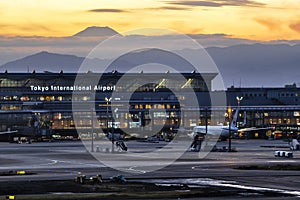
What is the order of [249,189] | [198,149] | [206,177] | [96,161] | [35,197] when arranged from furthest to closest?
1. [198,149]
2. [96,161]
3. [206,177]
4. [249,189]
5. [35,197]

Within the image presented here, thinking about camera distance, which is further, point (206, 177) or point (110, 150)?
point (110, 150)

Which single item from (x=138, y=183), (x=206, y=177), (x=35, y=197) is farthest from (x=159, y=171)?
(x=35, y=197)

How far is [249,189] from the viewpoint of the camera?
68125 mm

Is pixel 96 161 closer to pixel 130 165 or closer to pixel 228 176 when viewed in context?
pixel 130 165

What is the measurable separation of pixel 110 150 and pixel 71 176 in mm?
63519

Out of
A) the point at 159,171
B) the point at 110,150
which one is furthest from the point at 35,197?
the point at 110,150

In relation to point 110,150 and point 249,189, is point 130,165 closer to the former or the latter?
point 249,189

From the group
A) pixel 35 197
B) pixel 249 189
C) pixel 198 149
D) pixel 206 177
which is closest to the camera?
pixel 35 197

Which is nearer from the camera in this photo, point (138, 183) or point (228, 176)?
point (138, 183)

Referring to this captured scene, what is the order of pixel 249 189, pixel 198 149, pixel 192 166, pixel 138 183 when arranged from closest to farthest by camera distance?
pixel 249 189 → pixel 138 183 → pixel 192 166 → pixel 198 149

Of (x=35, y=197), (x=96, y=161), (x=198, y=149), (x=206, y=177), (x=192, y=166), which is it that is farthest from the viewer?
(x=198, y=149)

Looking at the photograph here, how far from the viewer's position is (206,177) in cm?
8075

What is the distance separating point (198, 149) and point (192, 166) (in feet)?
152

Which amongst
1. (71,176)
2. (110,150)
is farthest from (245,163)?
(110,150)
